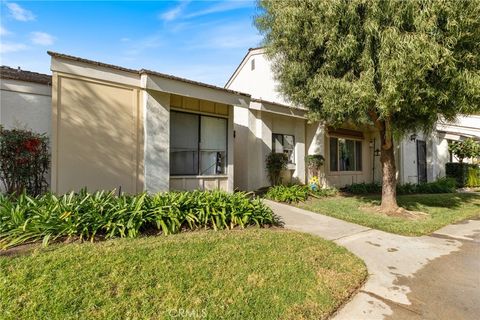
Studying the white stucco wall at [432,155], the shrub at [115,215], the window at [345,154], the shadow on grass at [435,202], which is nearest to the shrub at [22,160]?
the shrub at [115,215]

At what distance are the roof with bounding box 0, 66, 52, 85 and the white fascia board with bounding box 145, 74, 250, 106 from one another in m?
2.47

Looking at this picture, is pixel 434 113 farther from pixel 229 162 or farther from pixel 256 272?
pixel 256 272

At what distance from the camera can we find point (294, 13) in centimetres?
676

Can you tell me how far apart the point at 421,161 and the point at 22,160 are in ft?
62.5

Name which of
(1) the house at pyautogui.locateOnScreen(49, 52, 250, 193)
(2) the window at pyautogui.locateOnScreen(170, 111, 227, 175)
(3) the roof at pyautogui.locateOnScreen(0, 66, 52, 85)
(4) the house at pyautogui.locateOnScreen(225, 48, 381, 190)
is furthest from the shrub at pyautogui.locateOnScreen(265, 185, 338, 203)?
(3) the roof at pyautogui.locateOnScreen(0, 66, 52, 85)

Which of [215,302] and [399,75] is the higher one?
[399,75]

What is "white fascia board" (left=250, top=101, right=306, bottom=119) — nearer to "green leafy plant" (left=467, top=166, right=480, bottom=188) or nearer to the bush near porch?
the bush near porch

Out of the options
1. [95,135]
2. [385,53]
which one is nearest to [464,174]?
[385,53]

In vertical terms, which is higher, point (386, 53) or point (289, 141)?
point (386, 53)

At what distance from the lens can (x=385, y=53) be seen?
606 cm

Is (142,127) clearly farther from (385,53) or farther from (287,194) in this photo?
(385,53)

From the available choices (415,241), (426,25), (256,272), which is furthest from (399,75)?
(256,272)

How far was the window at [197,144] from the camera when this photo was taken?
26.5 feet

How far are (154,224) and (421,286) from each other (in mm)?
4141
